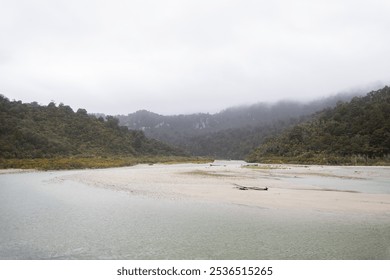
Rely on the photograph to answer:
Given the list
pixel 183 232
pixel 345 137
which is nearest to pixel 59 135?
pixel 345 137

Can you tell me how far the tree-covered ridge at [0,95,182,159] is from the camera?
81562mm

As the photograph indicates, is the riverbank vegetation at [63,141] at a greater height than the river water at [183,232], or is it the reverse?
the riverbank vegetation at [63,141]

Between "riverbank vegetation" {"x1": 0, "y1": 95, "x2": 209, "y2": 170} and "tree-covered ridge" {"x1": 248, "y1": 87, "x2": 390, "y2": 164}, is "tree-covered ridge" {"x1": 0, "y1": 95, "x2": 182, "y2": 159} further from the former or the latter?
"tree-covered ridge" {"x1": 248, "y1": 87, "x2": 390, "y2": 164}

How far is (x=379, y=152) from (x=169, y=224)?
88.9 metres

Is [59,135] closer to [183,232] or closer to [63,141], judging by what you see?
[63,141]

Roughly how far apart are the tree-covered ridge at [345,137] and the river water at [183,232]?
73951 mm

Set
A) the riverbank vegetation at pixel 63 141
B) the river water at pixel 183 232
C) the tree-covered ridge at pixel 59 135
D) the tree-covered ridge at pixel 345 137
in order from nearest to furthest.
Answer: the river water at pixel 183 232, the riverbank vegetation at pixel 63 141, the tree-covered ridge at pixel 59 135, the tree-covered ridge at pixel 345 137

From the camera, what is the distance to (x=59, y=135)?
4348 inches

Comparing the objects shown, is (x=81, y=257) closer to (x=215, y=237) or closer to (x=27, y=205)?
(x=215, y=237)

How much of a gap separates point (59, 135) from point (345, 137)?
89316 mm

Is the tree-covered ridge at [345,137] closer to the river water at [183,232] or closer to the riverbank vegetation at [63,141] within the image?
the riverbank vegetation at [63,141]

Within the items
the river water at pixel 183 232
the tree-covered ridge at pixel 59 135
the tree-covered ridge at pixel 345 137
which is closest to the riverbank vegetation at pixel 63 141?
the tree-covered ridge at pixel 59 135

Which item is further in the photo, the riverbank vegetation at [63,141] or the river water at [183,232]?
the riverbank vegetation at [63,141]

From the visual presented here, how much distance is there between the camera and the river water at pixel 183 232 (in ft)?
35.1
